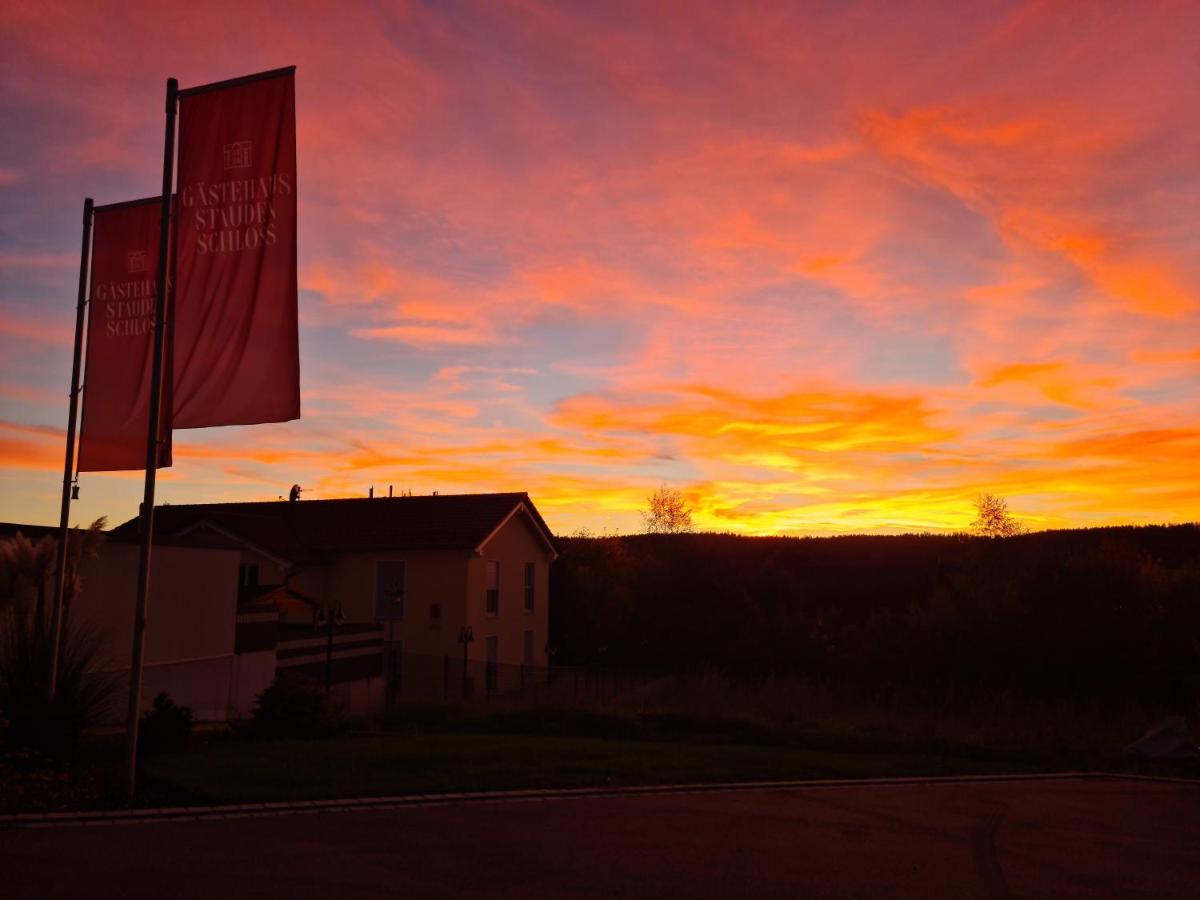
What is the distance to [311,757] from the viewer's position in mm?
12359

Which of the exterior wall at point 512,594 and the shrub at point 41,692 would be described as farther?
the exterior wall at point 512,594

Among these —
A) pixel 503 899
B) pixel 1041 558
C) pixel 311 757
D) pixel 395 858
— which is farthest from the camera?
pixel 1041 558

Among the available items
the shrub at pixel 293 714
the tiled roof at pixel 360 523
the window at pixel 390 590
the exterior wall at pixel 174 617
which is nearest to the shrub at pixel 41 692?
the shrub at pixel 293 714

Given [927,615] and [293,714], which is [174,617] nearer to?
[293,714]

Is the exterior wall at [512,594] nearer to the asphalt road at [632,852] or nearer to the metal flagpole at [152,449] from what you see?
the metal flagpole at [152,449]

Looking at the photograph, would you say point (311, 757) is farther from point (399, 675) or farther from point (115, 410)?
point (399, 675)

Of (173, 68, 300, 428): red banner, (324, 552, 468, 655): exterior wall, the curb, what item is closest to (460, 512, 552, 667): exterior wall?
(324, 552, 468, 655): exterior wall

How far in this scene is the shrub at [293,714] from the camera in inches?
584

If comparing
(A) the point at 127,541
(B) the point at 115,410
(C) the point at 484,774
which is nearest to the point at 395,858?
(C) the point at 484,774

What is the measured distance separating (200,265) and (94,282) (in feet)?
13.0

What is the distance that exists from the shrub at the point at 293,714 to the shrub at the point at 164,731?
7.20 feet

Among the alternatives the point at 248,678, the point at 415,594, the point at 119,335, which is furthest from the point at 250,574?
the point at 119,335

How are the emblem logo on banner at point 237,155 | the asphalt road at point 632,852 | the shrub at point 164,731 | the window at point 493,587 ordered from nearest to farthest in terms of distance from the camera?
the asphalt road at point 632,852, the emblem logo on banner at point 237,155, the shrub at point 164,731, the window at point 493,587

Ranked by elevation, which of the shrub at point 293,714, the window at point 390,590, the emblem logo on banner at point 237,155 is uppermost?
the emblem logo on banner at point 237,155
